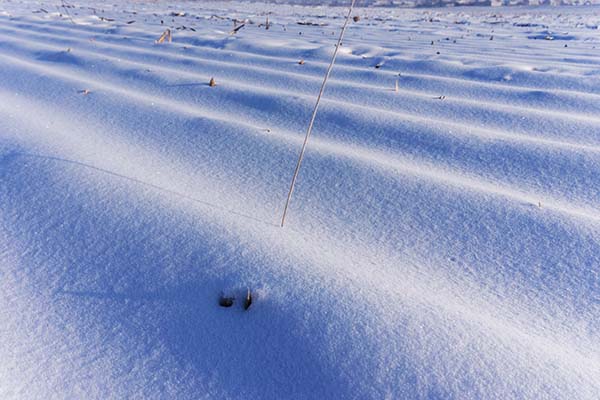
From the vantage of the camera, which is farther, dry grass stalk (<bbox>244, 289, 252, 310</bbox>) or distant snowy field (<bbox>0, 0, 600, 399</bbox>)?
dry grass stalk (<bbox>244, 289, 252, 310</bbox>)

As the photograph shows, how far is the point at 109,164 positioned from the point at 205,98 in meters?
0.70

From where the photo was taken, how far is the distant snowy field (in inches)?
25.7

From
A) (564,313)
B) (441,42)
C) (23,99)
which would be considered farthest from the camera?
(441,42)

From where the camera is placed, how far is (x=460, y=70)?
7.37 feet

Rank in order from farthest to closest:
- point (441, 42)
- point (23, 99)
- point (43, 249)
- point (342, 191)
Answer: point (441, 42), point (23, 99), point (342, 191), point (43, 249)

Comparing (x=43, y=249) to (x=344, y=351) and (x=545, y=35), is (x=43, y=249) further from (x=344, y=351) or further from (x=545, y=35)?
(x=545, y=35)

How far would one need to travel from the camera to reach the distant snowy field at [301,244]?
25.7 inches

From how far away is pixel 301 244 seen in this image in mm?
920

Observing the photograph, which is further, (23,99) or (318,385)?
(23,99)

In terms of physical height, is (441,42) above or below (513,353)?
above

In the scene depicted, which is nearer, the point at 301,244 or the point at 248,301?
the point at 248,301

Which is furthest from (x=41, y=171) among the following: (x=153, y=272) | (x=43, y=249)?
(x=153, y=272)

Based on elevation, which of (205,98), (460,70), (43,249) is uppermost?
(460,70)

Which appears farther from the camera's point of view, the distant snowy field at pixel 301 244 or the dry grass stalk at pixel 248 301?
the dry grass stalk at pixel 248 301
